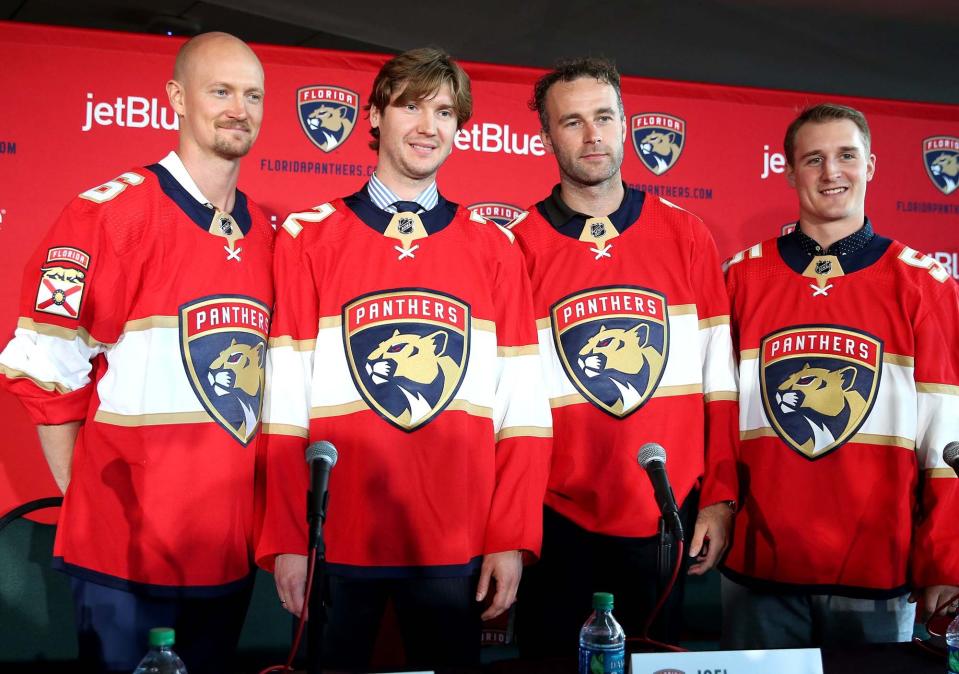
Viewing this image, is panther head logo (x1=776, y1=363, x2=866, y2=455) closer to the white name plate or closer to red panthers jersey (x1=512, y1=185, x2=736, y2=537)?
red panthers jersey (x1=512, y1=185, x2=736, y2=537)

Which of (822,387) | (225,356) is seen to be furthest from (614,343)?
(225,356)

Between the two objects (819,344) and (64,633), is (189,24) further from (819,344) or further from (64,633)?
(819,344)

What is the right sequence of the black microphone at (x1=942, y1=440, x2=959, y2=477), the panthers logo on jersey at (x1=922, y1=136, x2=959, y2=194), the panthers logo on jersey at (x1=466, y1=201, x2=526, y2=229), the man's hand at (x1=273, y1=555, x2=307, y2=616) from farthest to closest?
the panthers logo on jersey at (x1=922, y1=136, x2=959, y2=194) < the panthers logo on jersey at (x1=466, y1=201, x2=526, y2=229) < the man's hand at (x1=273, y1=555, x2=307, y2=616) < the black microphone at (x1=942, y1=440, x2=959, y2=477)

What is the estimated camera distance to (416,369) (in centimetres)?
208

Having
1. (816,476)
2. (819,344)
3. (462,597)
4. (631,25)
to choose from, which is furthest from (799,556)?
(631,25)

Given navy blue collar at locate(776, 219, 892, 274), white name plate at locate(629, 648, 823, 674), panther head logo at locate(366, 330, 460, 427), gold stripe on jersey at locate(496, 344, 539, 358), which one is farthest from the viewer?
navy blue collar at locate(776, 219, 892, 274)

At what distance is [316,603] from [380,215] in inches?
A: 42.1

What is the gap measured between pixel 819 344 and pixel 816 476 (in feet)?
1.09

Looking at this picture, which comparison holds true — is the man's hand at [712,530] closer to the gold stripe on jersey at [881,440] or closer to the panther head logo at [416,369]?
the gold stripe on jersey at [881,440]

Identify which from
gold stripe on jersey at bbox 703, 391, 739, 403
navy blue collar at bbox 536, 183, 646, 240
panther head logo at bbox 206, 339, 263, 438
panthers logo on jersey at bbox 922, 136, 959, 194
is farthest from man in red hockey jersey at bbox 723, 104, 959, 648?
panthers logo on jersey at bbox 922, 136, 959, 194

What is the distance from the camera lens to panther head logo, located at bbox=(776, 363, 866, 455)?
238 centimetres

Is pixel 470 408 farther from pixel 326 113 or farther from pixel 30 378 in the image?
pixel 326 113

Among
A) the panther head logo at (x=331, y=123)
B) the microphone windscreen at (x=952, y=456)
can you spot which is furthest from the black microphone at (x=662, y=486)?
the panther head logo at (x=331, y=123)

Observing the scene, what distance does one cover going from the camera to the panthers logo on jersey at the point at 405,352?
6.77 ft
